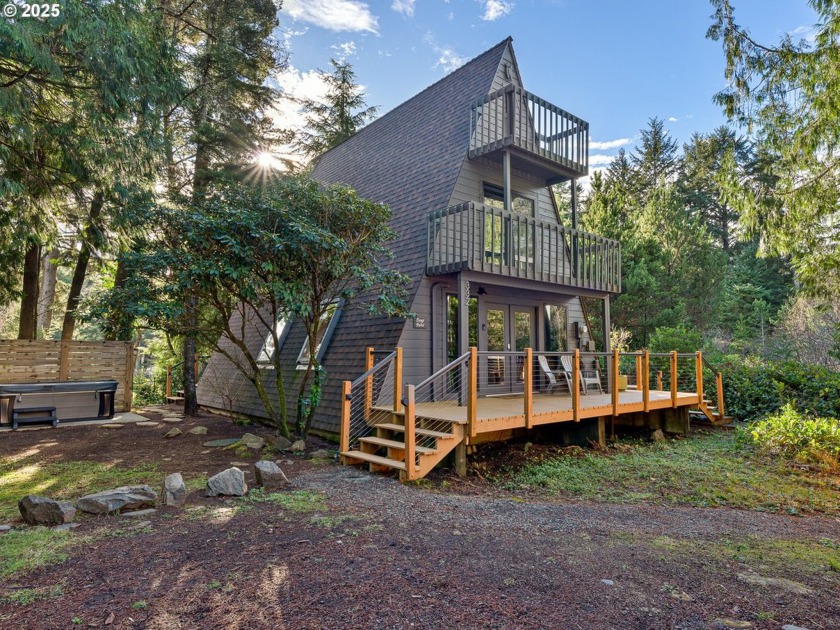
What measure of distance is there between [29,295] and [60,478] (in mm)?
7179

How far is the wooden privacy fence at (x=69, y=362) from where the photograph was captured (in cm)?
948

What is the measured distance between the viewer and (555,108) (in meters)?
9.26

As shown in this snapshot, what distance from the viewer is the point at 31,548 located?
129 inches

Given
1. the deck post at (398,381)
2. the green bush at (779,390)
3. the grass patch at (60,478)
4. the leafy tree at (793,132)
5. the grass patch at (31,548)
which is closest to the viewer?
the grass patch at (31,548)

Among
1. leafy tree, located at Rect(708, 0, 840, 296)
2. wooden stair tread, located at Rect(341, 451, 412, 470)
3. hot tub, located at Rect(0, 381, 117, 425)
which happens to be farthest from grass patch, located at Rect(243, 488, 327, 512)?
leafy tree, located at Rect(708, 0, 840, 296)

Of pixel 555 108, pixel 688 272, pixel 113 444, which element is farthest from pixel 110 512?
pixel 688 272

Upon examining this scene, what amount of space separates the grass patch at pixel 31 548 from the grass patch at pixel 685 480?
457 centimetres

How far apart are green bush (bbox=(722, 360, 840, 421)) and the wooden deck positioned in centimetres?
237

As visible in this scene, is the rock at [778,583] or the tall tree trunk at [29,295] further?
the tall tree trunk at [29,295]

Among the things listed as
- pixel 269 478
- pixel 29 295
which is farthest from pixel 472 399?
pixel 29 295

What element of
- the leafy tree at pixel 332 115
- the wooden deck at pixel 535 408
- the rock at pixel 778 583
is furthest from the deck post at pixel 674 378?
the leafy tree at pixel 332 115

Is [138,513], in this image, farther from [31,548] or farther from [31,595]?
[31,595]

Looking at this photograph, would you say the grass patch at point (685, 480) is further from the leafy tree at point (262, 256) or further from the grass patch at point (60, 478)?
the grass patch at point (60, 478)

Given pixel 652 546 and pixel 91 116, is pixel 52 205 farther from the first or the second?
pixel 652 546
